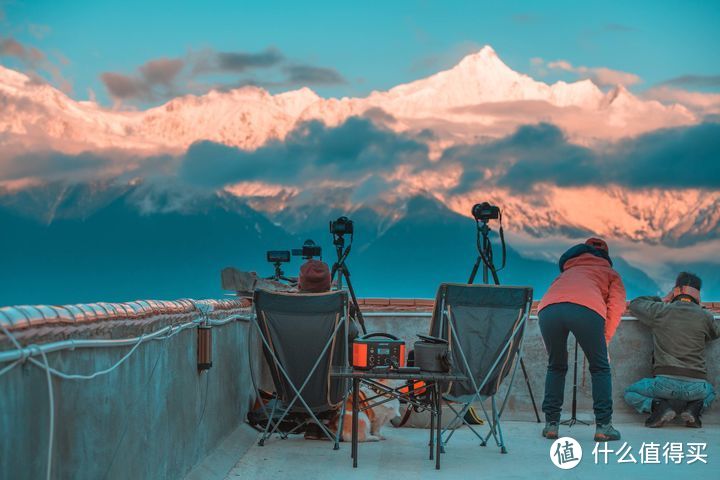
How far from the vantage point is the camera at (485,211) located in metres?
8.81

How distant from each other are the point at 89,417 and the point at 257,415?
158 inches

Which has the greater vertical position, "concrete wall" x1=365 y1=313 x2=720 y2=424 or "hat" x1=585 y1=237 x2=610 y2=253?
"hat" x1=585 y1=237 x2=610 y2=253

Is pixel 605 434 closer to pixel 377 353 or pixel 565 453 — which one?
pixel 565 453

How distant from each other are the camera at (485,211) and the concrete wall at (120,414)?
310cm

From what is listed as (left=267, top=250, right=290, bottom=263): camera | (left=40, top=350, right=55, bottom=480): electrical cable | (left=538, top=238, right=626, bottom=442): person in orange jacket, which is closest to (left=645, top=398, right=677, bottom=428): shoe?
(left=538, top=238, right=626, bottom=442): person in orange jacket

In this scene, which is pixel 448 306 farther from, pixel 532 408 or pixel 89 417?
pixel 89 417

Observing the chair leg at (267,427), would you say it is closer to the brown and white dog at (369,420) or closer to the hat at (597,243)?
the brown and white dog at (369,420)

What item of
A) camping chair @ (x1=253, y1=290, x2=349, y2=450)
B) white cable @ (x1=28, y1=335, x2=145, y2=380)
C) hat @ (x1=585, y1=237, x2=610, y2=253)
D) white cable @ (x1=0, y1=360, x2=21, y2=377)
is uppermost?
hat @ (x1=585, y1=237, x2=610, y2=253)

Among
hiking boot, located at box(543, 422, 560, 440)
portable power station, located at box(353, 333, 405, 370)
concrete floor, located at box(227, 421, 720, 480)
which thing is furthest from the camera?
hiking boot, located at box(543, 422, 560, 440)

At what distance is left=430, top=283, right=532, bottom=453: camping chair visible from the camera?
677cm

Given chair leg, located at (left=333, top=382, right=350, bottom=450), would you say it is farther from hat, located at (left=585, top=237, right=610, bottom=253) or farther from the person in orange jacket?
hat, located at (left=585, top=237, right=610, bottom=253)

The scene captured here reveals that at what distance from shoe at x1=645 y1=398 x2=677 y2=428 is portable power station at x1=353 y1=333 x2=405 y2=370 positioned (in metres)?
2.69

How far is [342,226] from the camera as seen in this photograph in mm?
9219

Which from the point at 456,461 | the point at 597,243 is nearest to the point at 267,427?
the point at 456,461
